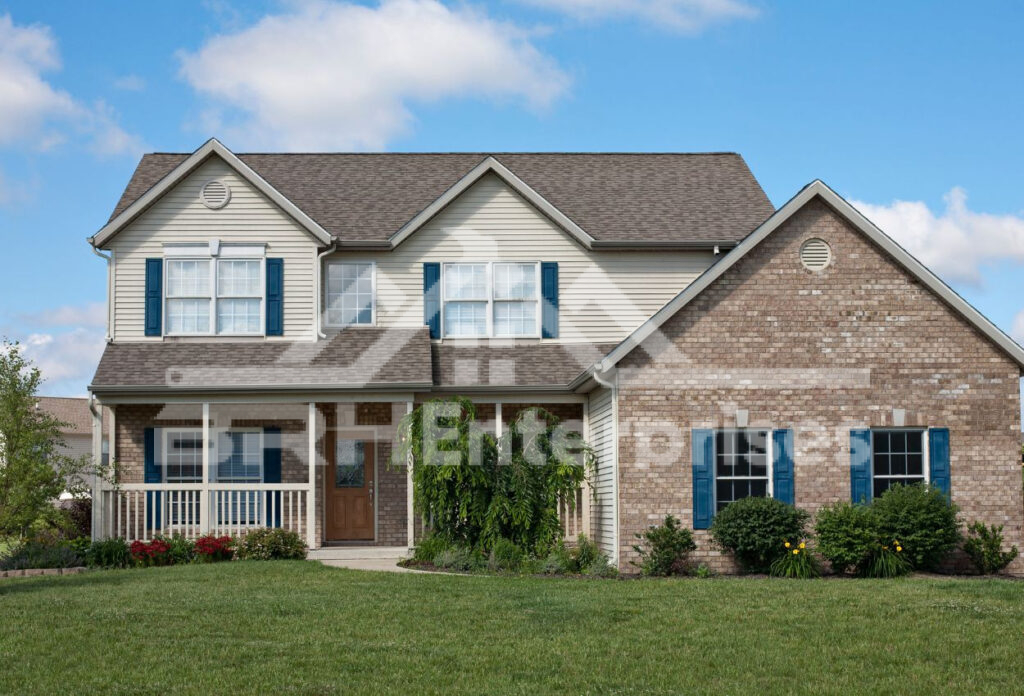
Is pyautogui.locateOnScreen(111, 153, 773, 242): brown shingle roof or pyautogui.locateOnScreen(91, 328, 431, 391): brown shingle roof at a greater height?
pyautogui.locateOnScreen(111, 153, 773, 242): brown shingle roof

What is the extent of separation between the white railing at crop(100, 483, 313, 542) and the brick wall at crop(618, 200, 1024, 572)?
6500mm

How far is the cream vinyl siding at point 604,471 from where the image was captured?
1795cm

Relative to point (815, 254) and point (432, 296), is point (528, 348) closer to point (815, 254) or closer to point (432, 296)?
point (432, 296)

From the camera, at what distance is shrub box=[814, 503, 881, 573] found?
16.4 metres

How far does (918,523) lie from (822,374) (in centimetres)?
266

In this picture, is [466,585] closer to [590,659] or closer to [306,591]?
[306,591]

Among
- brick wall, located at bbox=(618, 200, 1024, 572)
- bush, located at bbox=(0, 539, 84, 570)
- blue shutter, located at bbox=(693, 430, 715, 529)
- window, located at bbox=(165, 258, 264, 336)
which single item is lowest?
bush, located at bbox=(0, 539, 84, 570)

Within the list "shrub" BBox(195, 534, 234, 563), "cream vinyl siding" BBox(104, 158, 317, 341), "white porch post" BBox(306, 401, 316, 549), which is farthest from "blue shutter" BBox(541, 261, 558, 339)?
"shrub" BBox(195, 534, 234, 563)

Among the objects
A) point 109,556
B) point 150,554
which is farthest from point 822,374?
point 109,556

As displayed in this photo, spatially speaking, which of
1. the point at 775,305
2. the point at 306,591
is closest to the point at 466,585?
the point at 306,591

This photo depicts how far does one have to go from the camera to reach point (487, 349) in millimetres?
22078

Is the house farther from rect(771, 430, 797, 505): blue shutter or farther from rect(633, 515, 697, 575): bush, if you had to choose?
rect(633, 515, 697, 575): bush

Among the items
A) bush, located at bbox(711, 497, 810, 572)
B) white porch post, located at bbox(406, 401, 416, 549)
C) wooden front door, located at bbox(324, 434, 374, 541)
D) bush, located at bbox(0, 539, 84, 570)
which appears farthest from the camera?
wooden front door, located at bbox(324, 434, 374, 541)

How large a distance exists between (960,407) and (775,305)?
3.22m
